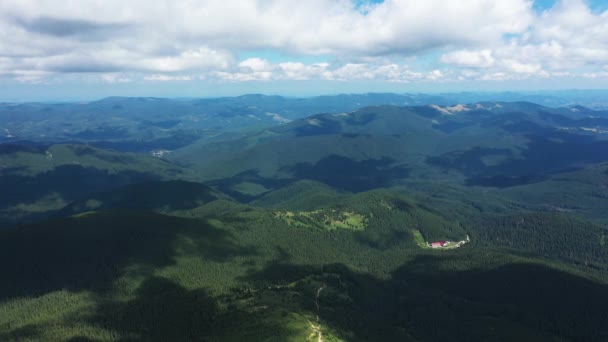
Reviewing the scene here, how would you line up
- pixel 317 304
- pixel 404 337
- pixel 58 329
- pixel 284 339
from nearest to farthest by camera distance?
pixel 284 339 → pixel 58 329 → pixel 404 337 → pixel 317 304

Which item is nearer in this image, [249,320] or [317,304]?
[249,320]

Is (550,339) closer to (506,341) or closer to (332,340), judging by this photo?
(506,341)

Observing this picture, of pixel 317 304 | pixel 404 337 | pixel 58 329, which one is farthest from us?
pixel 317 304

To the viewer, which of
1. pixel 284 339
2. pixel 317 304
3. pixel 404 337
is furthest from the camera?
pixel 317 304

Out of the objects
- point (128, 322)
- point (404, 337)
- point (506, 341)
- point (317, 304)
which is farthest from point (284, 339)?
point (506, 341)

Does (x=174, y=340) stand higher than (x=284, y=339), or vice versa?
(x=284, y=339)

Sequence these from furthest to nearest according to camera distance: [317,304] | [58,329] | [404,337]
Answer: [317,304], [404,337], [58,329]

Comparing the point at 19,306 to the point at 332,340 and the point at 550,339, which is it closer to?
A: the point at 332,340

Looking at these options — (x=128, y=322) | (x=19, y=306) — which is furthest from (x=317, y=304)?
(x=19, y=306)

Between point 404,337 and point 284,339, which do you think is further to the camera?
point 404,337
